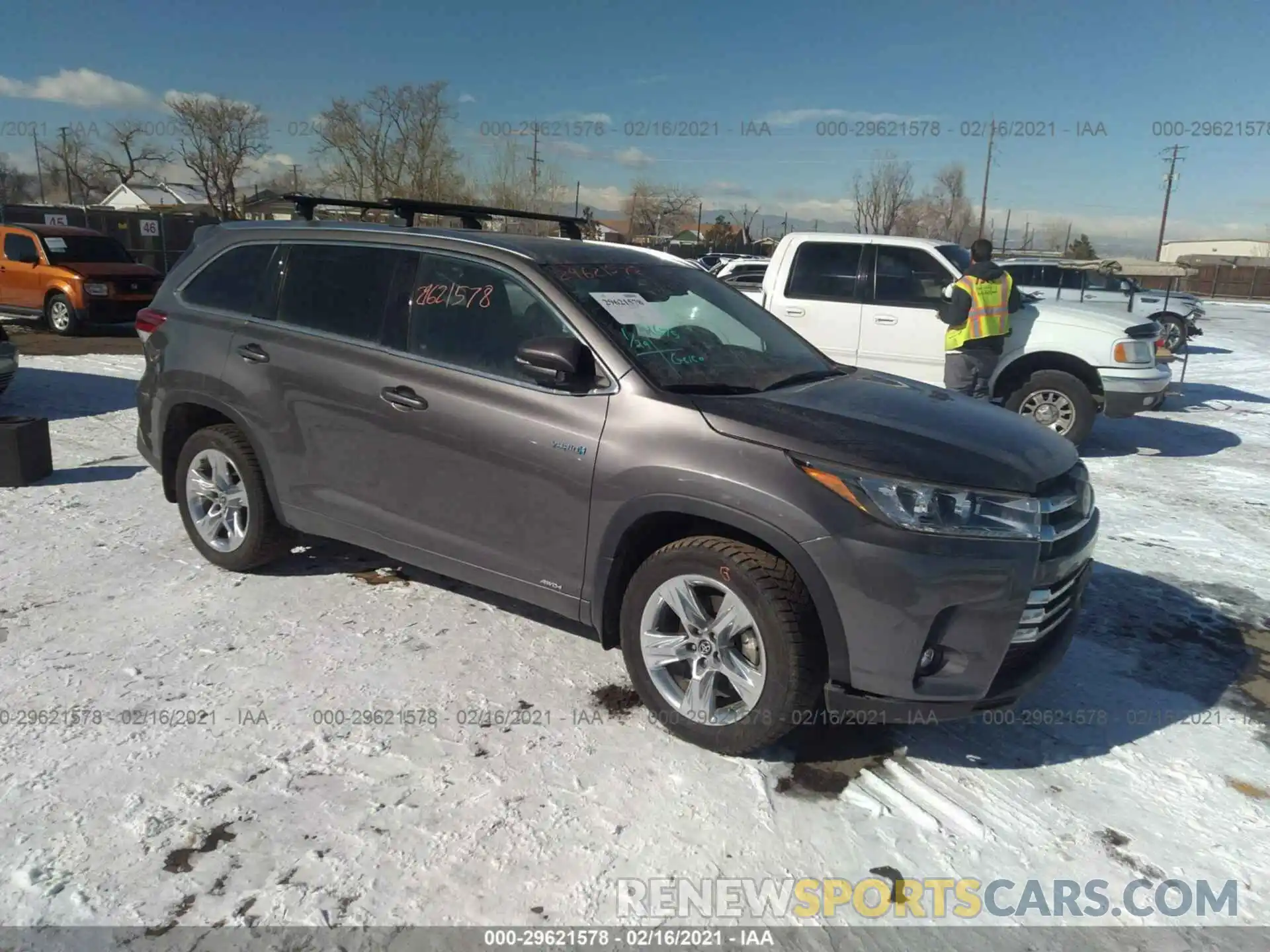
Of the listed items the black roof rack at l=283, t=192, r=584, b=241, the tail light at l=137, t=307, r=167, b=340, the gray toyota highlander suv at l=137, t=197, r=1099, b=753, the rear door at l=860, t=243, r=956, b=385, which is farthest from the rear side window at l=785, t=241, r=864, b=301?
the tail light at l=137, t=307, r=167, b=340

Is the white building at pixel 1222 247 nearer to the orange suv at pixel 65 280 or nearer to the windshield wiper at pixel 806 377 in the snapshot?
the orange suv at pixel 65 280

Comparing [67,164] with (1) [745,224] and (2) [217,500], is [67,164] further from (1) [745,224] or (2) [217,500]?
(2) [217,500]

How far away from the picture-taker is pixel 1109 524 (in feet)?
20.4

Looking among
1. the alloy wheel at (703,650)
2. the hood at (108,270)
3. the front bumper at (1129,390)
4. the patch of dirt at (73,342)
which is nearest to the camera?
the alloy wheel at (703,650)

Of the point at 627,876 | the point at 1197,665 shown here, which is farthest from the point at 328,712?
the point at 1197,665

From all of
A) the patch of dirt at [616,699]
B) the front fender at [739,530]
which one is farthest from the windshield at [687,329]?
the patch of dirt at [616,699]

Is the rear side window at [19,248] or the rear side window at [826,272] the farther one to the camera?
the rear side window at [19,248]

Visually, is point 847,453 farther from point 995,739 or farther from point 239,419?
point 239,419

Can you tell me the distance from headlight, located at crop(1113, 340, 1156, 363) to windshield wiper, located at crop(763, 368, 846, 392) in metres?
5.47

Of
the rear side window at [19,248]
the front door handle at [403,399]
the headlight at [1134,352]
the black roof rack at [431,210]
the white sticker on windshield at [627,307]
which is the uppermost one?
the black roof rack at [431,210]

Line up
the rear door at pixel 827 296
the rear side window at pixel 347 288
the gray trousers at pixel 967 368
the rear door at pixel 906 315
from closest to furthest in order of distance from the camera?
the rear side window at pixel 347 288 → the gray trousers at pixel 967 368 → the rear door at pixel 906 315 → the rear door at pixel 827 296

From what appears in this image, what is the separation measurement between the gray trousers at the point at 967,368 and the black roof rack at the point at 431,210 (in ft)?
14.9

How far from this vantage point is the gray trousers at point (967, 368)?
815cm

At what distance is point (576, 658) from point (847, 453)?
5.39ft
